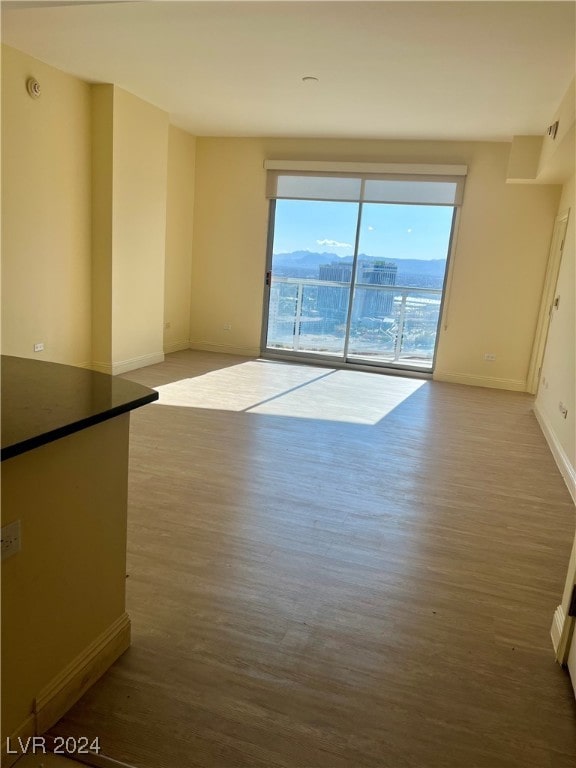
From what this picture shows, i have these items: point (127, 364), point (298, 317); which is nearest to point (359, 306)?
point (298, 317)

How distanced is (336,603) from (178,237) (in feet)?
19.2

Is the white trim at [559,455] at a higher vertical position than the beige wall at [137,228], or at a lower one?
lower

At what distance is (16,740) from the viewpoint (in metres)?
1.33

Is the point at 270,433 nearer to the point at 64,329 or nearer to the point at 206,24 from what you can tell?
the point at 64,329

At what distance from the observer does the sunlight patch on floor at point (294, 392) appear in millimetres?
4758

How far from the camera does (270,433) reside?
410 centimetres

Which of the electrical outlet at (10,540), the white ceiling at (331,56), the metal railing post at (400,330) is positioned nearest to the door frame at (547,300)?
the white ceiling at (331,56)

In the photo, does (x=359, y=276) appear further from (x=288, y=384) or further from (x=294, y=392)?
(x=294, y=392)

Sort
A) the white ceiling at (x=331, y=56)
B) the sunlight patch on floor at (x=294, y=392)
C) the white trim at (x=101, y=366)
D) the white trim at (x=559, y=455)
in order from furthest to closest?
the white trim at (x=101, y=366)
the sunlight patch on floor at (x=294, y=392)
the white trim at (x=559, y=455)
the white ceiling at (x=331, y=56)

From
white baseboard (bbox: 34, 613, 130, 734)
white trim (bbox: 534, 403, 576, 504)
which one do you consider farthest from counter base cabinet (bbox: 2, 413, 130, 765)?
white trim (bbox: 534, 403, 576, 504)

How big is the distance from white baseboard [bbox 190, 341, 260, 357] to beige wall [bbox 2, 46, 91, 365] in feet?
7.36

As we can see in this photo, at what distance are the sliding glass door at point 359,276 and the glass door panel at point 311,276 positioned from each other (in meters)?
0.01

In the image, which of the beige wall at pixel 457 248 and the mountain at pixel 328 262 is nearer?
the beige wall at pixel 457 248

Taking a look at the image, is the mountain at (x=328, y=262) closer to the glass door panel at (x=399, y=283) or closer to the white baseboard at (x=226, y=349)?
the glass door panel at (x=399, y=283)
